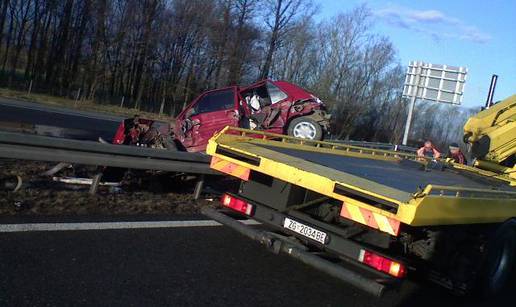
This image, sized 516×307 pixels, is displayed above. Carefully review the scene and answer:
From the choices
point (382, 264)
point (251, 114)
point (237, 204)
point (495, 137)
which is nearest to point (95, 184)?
point (237, 204)

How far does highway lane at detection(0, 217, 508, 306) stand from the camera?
4027 mm

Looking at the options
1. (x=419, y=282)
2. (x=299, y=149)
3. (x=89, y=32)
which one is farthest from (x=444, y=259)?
(x=89, y=32)

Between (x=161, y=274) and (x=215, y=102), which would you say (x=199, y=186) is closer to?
(x=215, y=102)

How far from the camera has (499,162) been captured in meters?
8.68

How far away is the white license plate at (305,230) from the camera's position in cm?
495

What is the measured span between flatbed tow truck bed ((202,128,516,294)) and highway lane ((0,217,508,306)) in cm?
43

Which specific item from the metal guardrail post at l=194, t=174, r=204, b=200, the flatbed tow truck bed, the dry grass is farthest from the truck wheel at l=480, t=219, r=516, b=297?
the dry grass

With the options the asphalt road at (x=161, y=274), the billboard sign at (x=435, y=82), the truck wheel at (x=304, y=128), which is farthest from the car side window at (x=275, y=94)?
the billboard sign at (x=435, y=82)

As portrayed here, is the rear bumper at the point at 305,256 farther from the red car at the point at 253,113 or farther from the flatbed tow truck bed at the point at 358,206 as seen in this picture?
the red car at the point at 253,113

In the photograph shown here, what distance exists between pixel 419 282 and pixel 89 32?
52.3 m

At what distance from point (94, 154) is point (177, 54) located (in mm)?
51399

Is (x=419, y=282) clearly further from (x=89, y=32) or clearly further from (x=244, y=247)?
(x=89, y=32)

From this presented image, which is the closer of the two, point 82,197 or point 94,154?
point 82,197

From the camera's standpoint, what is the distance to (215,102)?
35.0ft
